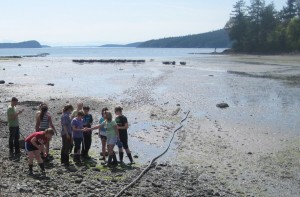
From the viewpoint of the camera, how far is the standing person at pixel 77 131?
15.2m

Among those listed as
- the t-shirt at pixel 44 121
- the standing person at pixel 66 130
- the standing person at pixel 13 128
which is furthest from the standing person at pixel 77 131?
the standing person at pixel 13 128

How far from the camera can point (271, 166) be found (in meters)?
16.4

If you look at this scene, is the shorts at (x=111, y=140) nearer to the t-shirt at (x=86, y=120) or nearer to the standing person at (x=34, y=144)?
the t-shirt at (x=86, y=120)

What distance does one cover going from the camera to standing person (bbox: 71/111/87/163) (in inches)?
600

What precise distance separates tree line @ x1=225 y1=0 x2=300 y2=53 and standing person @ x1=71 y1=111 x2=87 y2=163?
126212mm

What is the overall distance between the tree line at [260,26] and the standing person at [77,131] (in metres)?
126

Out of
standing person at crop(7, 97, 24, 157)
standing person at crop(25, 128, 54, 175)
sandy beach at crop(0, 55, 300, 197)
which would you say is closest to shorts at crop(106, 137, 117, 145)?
sandy beach at crop(0, 55, 300, 197)

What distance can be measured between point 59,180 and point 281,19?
15459 cm

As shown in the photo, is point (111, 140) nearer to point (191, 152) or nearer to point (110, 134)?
point (110, 134)

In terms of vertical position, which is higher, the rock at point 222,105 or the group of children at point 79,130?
the group of children at point 79,130

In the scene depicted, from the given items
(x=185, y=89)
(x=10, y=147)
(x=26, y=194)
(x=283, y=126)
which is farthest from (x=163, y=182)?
(x=185, y=89)

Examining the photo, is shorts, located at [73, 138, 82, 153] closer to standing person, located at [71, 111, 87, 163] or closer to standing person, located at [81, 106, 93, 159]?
standing person, located at [71, 111, 87, 163]

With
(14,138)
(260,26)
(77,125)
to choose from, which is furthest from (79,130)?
(260,26)

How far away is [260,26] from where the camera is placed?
494 feet
